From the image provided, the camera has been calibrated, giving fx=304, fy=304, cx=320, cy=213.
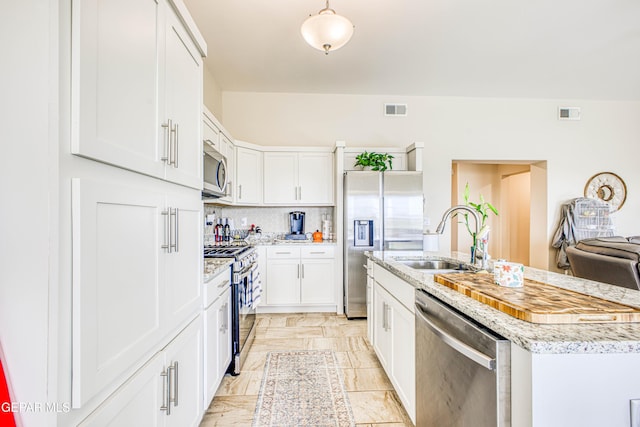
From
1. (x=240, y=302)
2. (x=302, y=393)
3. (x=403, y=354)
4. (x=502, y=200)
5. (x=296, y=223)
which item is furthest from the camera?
(x=502, y=200)

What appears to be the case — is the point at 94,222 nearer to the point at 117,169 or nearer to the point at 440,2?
the point at 117,169

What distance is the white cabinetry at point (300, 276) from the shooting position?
3.89 metres

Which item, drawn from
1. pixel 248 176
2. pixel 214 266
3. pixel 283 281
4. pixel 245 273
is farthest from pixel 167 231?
pixel 248 176

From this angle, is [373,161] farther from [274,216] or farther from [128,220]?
[128,220]

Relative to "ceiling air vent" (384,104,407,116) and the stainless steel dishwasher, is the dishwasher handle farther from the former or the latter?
"ceiling air vent" (384,104,407,116)

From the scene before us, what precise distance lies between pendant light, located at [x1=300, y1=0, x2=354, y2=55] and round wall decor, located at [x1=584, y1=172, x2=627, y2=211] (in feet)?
16.2

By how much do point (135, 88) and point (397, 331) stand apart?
1.80 meters

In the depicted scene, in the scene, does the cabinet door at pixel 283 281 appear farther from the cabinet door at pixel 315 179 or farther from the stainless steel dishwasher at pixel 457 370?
the stainless steel dishwasher at pixel 457 370

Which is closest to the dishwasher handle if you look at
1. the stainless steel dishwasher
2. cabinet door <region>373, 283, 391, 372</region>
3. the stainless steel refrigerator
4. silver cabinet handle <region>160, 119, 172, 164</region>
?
the stainless steel dishwasher

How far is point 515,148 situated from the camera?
15.8ft

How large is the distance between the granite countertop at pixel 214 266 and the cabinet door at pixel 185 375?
0.24 m

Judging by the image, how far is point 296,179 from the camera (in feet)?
13.6

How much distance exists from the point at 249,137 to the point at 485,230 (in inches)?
142

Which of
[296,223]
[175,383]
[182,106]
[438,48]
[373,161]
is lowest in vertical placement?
[175,383]
